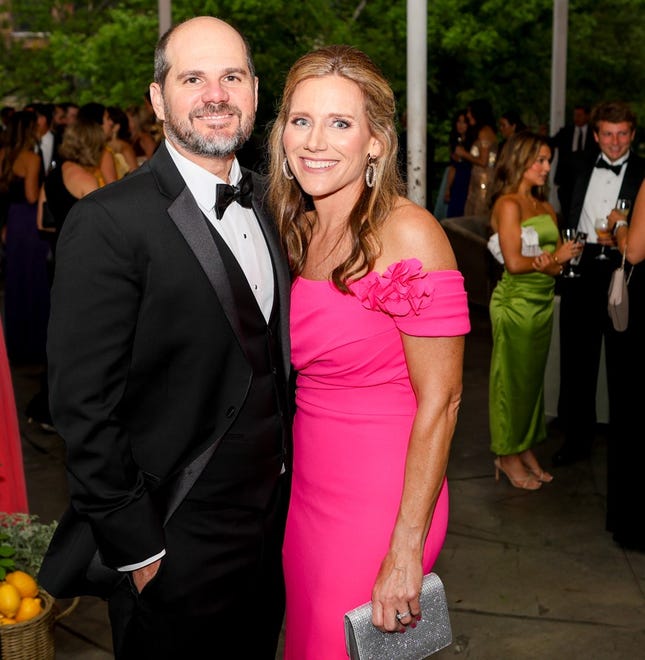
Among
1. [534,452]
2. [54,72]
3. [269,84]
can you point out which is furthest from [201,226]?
[54,72]

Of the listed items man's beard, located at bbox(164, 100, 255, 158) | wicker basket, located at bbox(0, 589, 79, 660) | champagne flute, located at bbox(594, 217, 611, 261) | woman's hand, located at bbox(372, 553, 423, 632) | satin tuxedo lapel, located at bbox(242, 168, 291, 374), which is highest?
man's beard, located at bbox(164, 100, 255, 158)

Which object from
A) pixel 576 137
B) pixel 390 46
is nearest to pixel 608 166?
pixel 576 137

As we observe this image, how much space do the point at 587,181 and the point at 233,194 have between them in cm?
393

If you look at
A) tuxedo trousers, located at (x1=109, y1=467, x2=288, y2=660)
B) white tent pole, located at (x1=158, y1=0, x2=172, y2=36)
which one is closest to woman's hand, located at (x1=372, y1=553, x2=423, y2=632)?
tuxedo trousers, located at (x1=109, y1=467, x2=288, y2=660)

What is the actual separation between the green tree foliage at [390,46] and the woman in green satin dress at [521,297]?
56.8ft

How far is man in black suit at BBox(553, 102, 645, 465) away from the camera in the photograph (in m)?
5.69

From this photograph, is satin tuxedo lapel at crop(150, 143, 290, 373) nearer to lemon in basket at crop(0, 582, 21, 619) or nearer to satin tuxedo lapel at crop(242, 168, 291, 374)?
satin tuxedo lapel at crop(242, 168, 291, 374)

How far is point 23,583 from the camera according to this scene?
3492 millimetres

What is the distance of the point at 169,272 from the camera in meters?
2.14

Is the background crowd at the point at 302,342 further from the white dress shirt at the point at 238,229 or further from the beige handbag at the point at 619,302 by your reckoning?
the beige handbag at the point at 619,302

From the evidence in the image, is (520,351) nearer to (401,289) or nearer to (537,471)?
(537,471)

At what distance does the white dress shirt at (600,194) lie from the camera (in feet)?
18.9

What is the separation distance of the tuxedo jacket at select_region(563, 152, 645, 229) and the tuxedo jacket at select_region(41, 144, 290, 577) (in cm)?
397

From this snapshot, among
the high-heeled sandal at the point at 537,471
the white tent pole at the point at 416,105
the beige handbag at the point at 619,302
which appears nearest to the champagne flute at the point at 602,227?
the beige handbag at the point at 619,302
